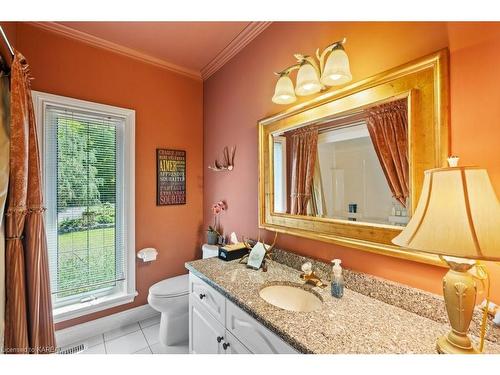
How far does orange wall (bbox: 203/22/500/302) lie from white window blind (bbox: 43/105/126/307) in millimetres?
994

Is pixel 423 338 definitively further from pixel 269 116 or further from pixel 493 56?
pixel 269 116

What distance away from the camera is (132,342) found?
6.25 ft

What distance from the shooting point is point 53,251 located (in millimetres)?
1832

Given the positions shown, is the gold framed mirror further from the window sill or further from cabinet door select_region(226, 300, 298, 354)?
the window sill

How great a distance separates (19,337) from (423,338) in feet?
6.22

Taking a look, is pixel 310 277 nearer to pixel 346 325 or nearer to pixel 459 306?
pixel 346 325

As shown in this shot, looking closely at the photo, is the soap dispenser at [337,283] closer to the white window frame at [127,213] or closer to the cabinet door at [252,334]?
the cabinet door at [252,334]

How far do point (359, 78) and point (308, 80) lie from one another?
0.26m

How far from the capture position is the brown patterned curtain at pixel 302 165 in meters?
1.43

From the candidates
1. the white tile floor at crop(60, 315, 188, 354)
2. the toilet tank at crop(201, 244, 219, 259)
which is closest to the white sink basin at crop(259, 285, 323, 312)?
the toilet tank at crop(201, 244, 219, 259)

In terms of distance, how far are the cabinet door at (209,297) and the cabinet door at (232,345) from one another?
8 cm

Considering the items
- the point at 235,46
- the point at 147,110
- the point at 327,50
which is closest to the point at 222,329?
the point at 327,50

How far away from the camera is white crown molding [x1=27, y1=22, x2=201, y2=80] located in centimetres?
178
